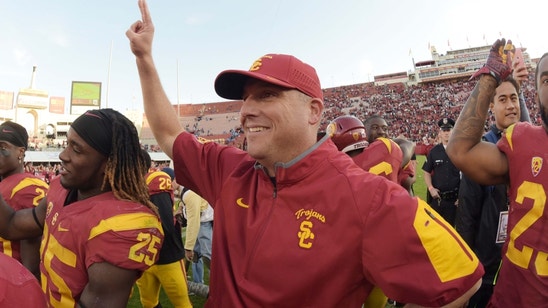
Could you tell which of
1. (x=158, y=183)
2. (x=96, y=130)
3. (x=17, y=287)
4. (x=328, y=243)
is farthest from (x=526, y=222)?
(x=158, y=183)

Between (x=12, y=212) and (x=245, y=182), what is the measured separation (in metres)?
2.02

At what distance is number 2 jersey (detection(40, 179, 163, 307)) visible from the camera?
1894 millimetres

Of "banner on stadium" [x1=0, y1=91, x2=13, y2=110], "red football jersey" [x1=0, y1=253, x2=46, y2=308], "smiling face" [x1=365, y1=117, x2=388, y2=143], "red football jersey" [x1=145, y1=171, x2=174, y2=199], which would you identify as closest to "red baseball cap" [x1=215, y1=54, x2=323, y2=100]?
"red football jersey" [x1=0, y1=253, x2=46, y2=308]

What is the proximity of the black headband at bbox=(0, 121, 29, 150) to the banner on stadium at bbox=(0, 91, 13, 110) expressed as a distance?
212 feet

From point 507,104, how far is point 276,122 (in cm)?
232

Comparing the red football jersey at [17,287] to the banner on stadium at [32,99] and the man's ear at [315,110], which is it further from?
the banner on stadium at [32,99]

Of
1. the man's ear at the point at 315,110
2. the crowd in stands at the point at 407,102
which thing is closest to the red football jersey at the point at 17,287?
the man's ear at the point at 315,110

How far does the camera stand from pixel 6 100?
55.9 meters

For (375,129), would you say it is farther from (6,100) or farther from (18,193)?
(6,100)

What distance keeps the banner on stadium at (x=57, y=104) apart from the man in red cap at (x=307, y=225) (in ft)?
223

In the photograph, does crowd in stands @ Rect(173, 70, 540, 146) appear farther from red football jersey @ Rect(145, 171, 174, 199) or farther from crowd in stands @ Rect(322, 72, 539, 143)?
red football jersey @ Rect(145, 171, 174, 199)

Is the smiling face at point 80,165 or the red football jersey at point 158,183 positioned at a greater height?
the smiling face at point 80,165

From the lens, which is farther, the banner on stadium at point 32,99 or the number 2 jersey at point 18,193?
the banner on stadium at point 32,99

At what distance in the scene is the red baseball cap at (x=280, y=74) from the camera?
164 centimetres
